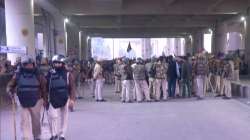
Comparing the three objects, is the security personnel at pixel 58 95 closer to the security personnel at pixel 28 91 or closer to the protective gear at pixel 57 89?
the protective gear at pixel 57 89

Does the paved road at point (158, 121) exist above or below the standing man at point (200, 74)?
below

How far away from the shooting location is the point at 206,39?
73500 millimetres

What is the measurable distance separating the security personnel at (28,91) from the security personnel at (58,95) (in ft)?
1.14

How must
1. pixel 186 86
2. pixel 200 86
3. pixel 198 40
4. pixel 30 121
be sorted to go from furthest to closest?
pixel 198 40
pixel 186 86
pixel 200 86
pixel 30 121

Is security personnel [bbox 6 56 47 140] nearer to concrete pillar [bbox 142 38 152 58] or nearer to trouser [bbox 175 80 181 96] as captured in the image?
trouser [bbox 175 80 181 96]

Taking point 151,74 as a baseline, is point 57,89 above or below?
above

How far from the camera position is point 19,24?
23797 millimetres

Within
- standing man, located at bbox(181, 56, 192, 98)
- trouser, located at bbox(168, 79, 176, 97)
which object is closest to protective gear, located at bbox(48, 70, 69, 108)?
standing man, located at bbox(181, 56, 192, 98)

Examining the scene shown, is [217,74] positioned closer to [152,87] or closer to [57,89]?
[152,87]

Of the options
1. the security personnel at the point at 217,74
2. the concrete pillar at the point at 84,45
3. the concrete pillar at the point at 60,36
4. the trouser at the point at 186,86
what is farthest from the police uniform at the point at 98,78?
the concrete pillar at the point at 84,45

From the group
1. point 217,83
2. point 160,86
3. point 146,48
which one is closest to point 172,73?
point 160,86

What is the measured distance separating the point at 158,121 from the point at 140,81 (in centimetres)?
660

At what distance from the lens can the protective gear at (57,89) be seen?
33.3 feet

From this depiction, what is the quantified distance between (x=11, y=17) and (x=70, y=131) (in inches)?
511
